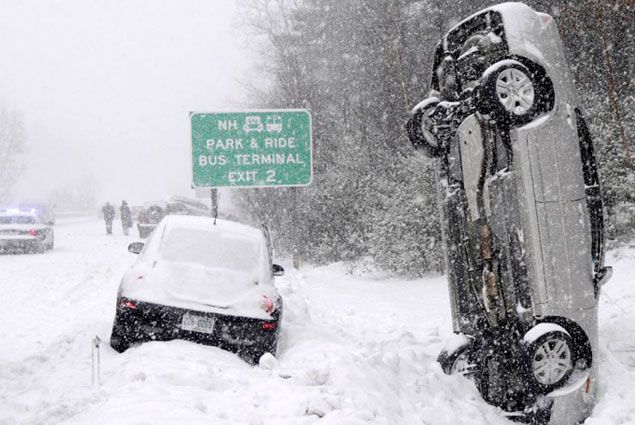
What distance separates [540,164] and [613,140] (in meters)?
8.68

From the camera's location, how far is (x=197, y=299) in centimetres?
655

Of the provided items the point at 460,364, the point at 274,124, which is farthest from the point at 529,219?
the point at 274,124

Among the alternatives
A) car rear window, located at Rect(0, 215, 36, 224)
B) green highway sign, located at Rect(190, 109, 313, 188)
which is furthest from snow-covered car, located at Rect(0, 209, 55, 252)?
green highway sign, located at Rect(190, 109, 313, 188)

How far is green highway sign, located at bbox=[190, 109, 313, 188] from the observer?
12219mm

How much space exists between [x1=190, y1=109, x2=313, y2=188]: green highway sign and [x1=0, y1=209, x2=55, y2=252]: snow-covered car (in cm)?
1176

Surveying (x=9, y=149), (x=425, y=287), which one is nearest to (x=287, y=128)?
(x=425, y=287)

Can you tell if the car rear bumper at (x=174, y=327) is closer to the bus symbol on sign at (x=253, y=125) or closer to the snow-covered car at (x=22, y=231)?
the bus symbol on sign at (x=253, y=125)

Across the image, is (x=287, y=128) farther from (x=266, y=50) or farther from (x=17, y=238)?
(x=266, y=50)

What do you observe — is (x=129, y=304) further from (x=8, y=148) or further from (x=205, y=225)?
(x=8, y=148)

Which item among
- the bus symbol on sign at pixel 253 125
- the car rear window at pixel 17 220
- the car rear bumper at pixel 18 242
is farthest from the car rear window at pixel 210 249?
the car rear window at pixel 17 220

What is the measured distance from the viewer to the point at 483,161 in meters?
4.91

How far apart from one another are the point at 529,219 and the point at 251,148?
27.2 feet

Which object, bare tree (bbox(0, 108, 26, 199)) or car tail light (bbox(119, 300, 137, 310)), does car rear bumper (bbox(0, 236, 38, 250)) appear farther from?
bare tree (bbox(0, 108, 26, 199))

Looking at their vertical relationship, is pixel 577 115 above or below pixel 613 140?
below
